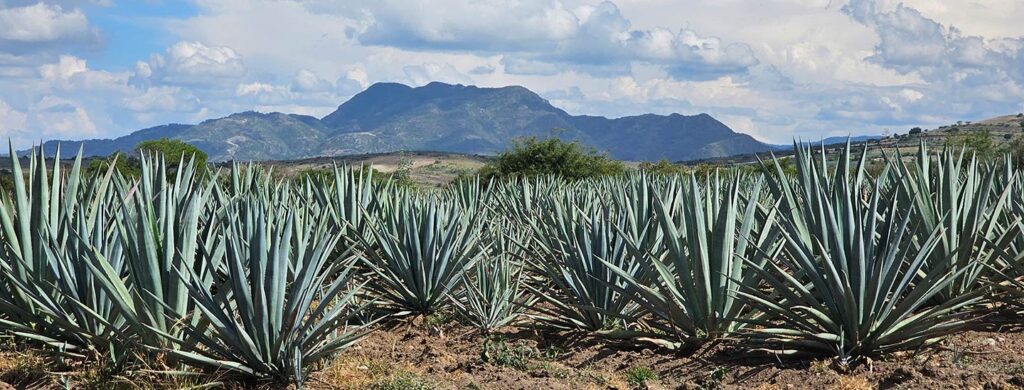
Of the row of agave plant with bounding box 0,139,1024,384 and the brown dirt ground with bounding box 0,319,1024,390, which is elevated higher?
the row of agave plant with bounding box 0,139,1024,384

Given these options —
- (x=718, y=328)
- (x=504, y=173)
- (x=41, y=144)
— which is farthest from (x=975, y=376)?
(x=504, y=173)

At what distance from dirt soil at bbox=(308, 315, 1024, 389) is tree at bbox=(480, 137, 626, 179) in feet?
89.2

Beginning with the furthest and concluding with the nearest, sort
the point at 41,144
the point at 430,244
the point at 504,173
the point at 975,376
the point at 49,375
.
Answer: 1. the point at 504,173
2. the point at 430,244
3. the point at 41,144
4. the point at 49,375
5. the point at 975,376

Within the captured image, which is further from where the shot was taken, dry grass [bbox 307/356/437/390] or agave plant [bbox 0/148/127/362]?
agave plant [bbox 0/148/127/362]

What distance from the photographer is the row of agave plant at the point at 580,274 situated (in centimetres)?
466

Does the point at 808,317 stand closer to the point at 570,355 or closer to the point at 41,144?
the point at 570,355

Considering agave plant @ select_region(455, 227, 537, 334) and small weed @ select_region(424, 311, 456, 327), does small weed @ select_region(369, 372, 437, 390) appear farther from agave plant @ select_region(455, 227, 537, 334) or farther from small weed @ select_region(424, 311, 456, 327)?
small weed @ select_region(424, 311, 456, 327)

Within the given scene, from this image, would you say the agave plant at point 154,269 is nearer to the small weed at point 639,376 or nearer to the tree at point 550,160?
the small weed at point 639,376

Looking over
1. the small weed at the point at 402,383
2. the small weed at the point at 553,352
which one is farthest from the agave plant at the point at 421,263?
the small weed at the point at 402,383

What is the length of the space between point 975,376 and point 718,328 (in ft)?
4.53

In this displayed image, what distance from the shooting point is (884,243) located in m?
4.72

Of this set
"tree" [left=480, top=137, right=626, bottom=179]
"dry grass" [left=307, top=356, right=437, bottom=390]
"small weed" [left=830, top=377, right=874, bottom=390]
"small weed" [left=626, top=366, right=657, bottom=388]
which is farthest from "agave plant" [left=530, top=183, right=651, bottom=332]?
"tree" [left=480, top=137, right=626, bottom=179]

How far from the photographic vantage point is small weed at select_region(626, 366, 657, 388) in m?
Answer: 4.84

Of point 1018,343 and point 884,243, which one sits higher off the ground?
point 884,243
